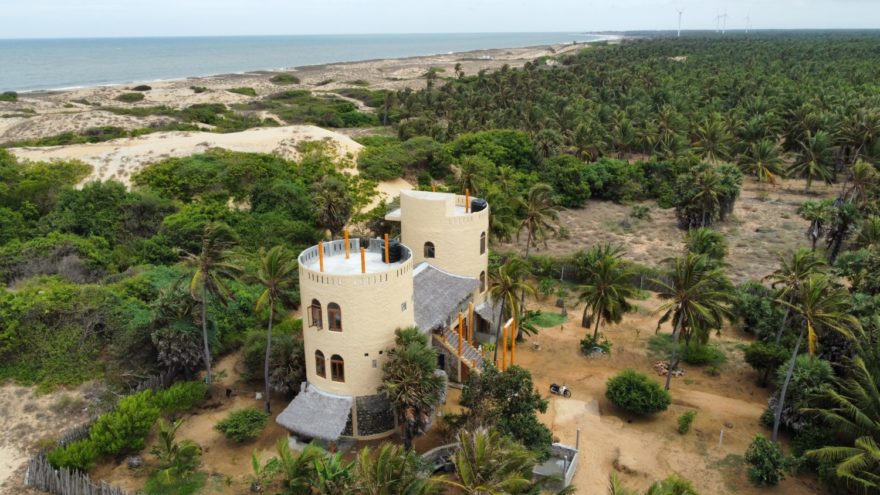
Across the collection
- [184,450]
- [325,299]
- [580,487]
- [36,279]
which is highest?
[325,299]

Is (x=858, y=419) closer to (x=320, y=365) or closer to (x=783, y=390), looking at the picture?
(x=783, y=390)

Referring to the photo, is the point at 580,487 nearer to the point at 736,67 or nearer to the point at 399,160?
the point at 399,160

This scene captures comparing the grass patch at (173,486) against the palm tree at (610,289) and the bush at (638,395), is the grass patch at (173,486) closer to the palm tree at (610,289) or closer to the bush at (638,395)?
the bush at (638,395)

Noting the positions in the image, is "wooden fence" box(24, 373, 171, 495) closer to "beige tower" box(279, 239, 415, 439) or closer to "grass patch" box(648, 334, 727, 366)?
"beige tower" box(279, 239, 415, 439)

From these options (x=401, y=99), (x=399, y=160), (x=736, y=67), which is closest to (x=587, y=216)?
(x=399, y=160)

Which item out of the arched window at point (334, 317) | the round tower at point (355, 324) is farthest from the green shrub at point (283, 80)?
the arched window at point (334, 317)

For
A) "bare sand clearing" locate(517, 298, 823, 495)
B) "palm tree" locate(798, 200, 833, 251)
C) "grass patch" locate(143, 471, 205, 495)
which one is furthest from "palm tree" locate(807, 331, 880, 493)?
"palm tree" locate(798, 200, 833, 251)
